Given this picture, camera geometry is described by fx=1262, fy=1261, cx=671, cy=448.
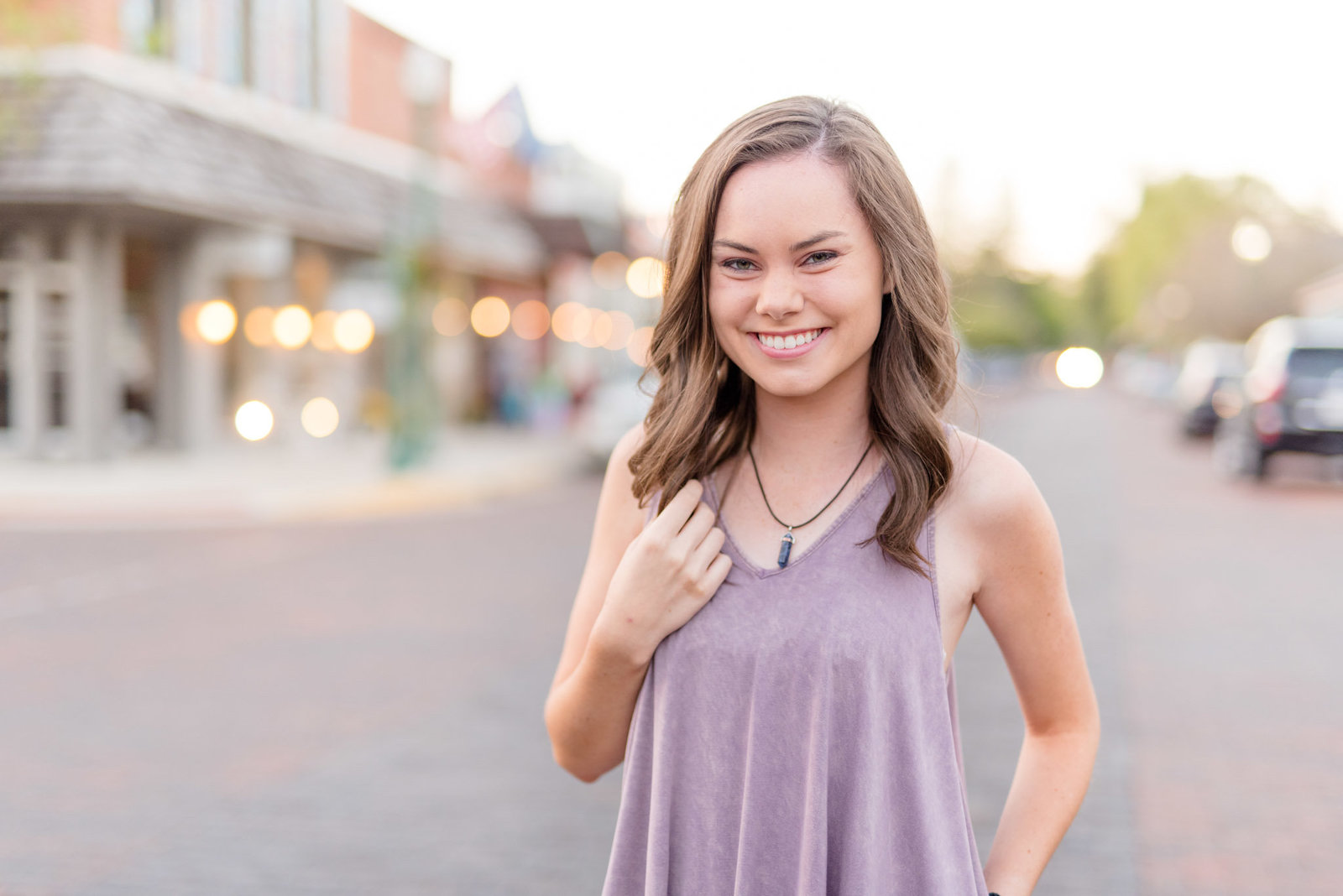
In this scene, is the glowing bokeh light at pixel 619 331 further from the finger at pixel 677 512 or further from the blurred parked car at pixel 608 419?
the finger at pixel 677 512

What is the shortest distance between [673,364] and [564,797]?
378cm

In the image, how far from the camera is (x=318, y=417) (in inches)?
903

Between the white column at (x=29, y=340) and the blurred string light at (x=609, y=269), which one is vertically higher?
the blurred string light at (x=609, y=269)

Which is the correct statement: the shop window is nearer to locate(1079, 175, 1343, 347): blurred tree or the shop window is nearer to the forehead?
the forehead

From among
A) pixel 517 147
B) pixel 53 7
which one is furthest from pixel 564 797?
pixel 517 147

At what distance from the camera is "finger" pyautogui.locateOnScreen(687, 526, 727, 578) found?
1.61m

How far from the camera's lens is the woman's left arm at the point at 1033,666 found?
164 cm

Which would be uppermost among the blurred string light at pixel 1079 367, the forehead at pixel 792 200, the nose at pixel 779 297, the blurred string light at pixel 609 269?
the blurred string light at pixel 609 269

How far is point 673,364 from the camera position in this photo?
6.05ft

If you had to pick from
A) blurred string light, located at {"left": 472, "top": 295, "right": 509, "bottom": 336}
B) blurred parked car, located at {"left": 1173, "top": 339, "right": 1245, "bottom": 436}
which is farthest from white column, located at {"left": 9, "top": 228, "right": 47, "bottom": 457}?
blurred parked car, located at {"left": 1173, "top": 339, "right": 1245, "bottom": 436}

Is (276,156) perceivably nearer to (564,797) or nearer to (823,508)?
(564,797)

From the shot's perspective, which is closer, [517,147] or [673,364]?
[673,364]

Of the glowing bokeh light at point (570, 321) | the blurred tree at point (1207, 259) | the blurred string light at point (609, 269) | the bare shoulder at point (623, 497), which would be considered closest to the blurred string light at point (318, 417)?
the blurred string light at point (609, 269)

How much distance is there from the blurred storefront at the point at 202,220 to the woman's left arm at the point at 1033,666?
16.5 metres
